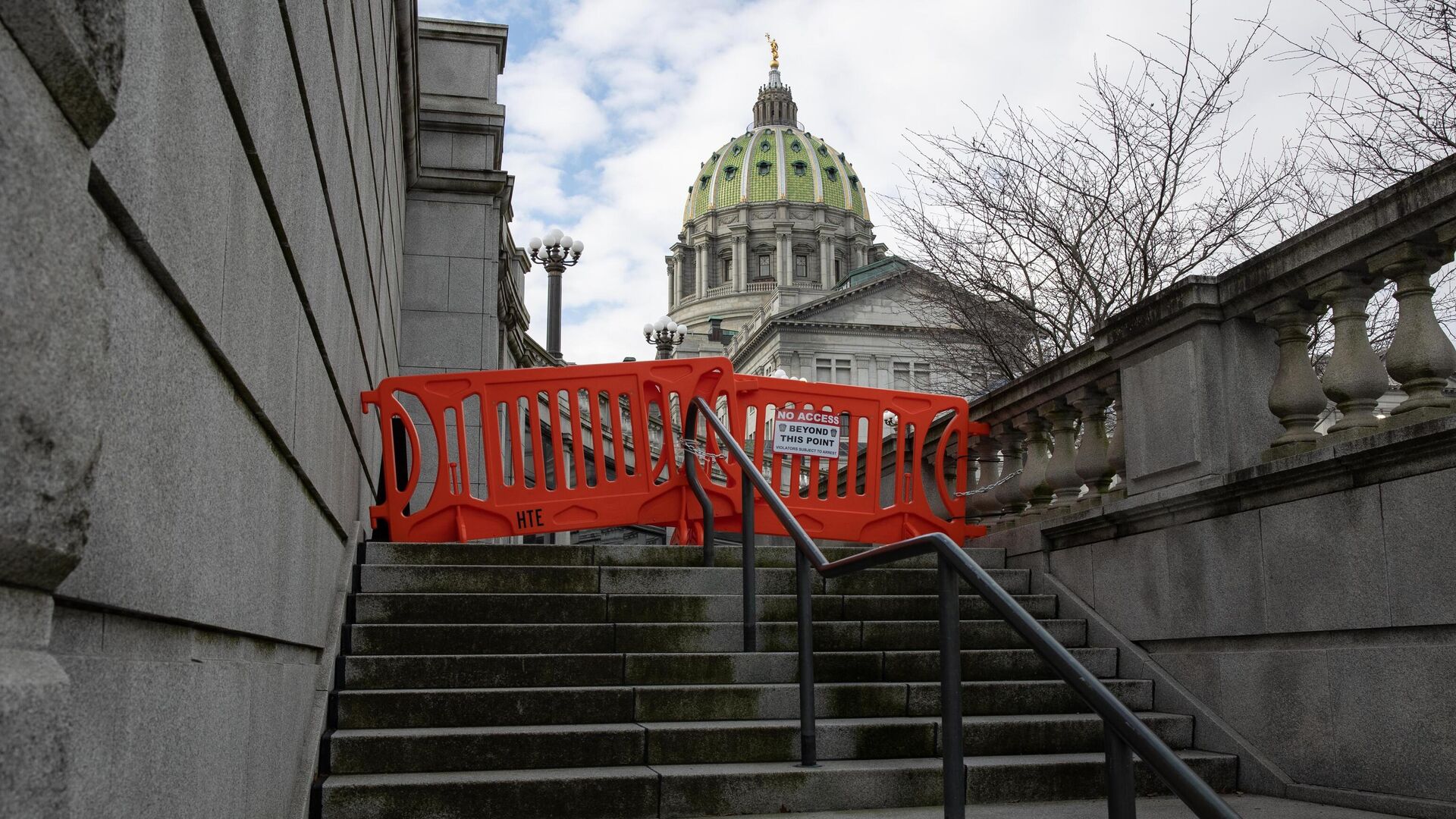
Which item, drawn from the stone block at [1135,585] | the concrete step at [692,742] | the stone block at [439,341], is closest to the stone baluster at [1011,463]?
the stone block at [1135,585]

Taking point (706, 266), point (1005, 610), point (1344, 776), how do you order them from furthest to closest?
point (706, 266) < point (1344, 776) < point (1005, 610)

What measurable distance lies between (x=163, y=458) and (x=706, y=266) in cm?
13141

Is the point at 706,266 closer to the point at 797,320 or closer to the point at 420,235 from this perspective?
the point at 797,320

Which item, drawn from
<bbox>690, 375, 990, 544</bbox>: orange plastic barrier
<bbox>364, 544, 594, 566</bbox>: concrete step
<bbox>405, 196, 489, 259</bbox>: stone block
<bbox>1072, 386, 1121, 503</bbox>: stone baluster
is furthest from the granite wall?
<bbox>405, 196, 489, 259</bbox>: stone block

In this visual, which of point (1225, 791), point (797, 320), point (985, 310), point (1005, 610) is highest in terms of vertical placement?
point (797, 320)

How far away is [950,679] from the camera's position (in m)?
4.18

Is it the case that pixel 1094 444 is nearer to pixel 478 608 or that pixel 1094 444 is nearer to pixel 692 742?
pixel 692 742

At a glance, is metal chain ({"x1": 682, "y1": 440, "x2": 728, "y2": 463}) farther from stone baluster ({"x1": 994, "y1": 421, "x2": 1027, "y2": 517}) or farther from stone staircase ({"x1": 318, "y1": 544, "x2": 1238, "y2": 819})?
stone baluster ({"x1": 994, "y1": 421, "x2": 1027, "y2": 517})

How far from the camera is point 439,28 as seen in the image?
13.8m

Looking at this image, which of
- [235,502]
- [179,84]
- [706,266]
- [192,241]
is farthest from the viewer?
[706,266]

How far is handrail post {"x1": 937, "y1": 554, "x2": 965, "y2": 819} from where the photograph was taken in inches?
161

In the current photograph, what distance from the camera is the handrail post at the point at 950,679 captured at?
4094 millimetres

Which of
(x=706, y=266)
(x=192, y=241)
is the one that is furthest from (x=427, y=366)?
(x=706, y=266)

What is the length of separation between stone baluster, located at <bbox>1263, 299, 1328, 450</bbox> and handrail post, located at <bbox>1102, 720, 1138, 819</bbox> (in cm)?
281
